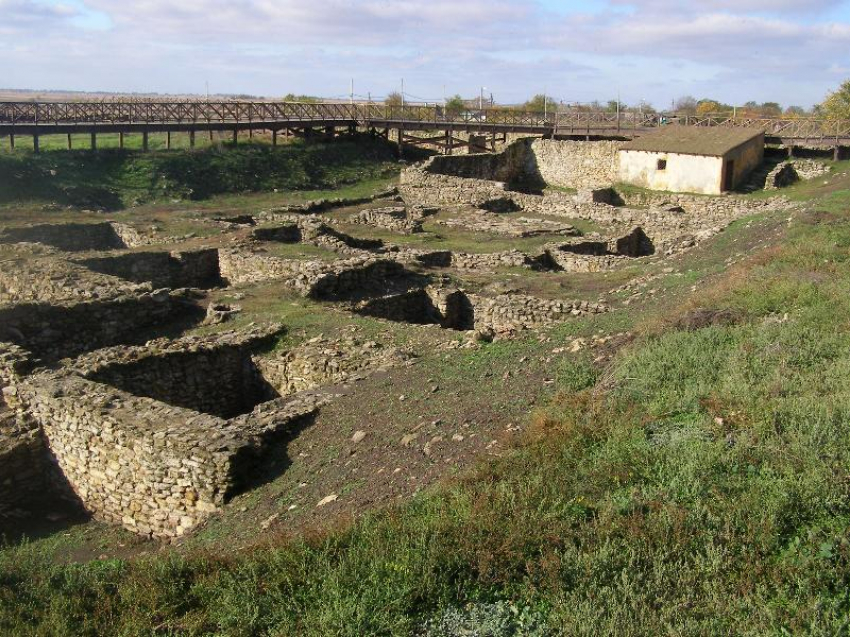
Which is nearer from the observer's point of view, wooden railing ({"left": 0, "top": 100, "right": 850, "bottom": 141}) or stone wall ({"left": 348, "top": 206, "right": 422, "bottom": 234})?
stone wall ({"left": 348, "top": 206, "right": 422, "bottom": 234})

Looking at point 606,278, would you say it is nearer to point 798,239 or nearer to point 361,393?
point 798,239

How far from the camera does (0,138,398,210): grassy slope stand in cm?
2655

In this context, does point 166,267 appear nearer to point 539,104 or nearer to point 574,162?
point 574,162

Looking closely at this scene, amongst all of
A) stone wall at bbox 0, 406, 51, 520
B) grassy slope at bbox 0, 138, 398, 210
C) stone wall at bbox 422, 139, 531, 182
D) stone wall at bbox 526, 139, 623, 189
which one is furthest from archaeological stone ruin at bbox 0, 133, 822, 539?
stone wall at bbox 526, 139, 623, 189

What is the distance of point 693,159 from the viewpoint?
31.4 meters

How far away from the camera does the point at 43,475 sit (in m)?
9.80

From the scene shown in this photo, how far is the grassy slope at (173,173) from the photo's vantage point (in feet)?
87.1

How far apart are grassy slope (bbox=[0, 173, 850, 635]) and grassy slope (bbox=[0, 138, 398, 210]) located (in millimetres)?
23233

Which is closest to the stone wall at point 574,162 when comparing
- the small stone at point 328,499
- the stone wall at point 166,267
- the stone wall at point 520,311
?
the stone wall at point 520,311

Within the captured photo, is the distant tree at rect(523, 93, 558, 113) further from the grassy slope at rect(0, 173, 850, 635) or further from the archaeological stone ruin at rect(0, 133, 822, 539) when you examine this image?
the grassy slope at rect(0, 173, 850, 635)

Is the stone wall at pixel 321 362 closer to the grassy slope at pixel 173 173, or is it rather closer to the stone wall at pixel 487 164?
the grassy slope at pixel 173 173

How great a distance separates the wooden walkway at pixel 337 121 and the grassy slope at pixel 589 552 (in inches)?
1140

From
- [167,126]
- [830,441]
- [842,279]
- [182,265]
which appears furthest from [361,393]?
[167,126]

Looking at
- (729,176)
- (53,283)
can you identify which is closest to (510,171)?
(729,176)
